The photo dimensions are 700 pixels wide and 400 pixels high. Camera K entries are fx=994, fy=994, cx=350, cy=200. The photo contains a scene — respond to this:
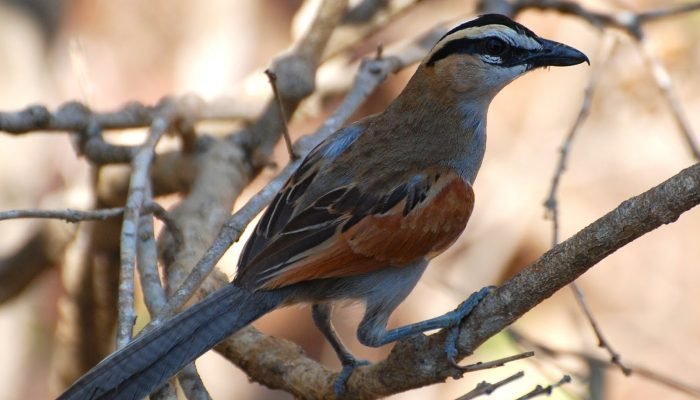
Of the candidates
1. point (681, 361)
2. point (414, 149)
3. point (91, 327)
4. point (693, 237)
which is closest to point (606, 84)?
point (693, 237)

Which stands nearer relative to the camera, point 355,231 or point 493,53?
point 355,231

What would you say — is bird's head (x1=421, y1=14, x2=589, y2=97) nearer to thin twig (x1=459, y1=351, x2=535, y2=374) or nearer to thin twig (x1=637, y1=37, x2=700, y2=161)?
thin twig (x1=637, y1=37, x2=700, y2=161)

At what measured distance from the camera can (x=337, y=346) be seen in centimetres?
404

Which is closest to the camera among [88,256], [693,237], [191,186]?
[191,186]

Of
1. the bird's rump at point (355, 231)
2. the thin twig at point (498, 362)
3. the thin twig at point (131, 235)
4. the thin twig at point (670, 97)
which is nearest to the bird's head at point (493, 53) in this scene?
the bird's rump at point (355, 231)

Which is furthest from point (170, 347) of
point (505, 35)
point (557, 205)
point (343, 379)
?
point (505, 35)

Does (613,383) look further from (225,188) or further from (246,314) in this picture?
(246,314)

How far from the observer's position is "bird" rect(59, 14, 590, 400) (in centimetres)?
337

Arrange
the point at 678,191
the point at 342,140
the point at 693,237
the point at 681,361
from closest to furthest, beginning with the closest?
the point at 678,191 → the point at 342,140 → the point at 681,361 → the point at 693,237

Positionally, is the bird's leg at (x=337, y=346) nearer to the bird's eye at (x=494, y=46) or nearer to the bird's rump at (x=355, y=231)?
the bird's rump at (x=355, y=231)

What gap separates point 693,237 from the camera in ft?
25.9

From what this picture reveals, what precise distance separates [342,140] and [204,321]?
1.19 metres

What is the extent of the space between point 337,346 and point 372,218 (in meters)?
0.56

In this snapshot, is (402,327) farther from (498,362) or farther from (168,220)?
(498,362)
